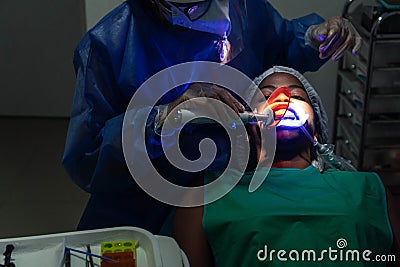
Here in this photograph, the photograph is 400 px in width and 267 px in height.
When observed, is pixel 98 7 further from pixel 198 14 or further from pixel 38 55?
pixel 38 55

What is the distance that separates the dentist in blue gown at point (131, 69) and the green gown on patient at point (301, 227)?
220 millimetres

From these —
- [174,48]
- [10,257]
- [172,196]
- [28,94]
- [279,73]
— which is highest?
[174,48]

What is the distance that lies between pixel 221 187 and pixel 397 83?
44.6 inches

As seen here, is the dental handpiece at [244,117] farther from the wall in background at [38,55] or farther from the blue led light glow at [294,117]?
the wall in background at [38,55]

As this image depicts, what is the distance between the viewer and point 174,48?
1.60 meters

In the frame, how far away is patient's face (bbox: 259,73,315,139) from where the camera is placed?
1.67 m

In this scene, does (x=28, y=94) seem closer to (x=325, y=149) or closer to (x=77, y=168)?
(x=77, y=168)

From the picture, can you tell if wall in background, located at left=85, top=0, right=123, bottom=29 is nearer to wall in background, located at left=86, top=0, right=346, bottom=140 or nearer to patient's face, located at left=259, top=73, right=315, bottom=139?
wall in background, located at left=86, top=0, right=346, bottom=140

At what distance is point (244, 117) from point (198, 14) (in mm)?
289

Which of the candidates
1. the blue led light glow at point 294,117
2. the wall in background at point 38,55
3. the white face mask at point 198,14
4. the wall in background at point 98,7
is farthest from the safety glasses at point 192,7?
the wall in background at point 38,55

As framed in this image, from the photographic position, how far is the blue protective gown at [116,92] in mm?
1543

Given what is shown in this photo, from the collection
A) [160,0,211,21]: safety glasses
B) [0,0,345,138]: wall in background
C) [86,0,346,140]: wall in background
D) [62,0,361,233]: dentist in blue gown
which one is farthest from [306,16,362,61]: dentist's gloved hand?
[0,0,345,138]: wall in background

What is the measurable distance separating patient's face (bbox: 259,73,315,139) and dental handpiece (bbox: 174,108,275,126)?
0.08 meters

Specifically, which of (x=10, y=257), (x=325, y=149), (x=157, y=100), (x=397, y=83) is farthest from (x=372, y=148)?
(x=10, y=257)
